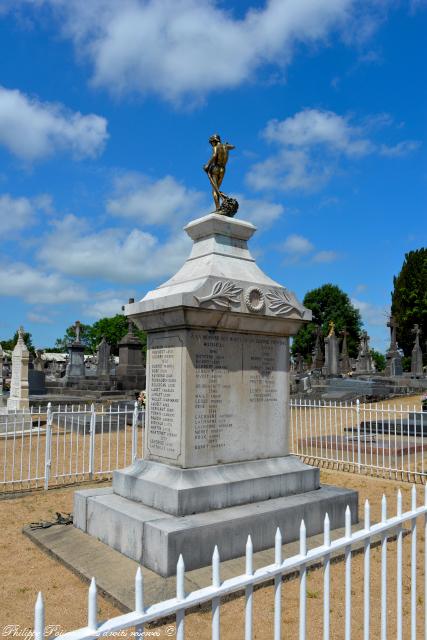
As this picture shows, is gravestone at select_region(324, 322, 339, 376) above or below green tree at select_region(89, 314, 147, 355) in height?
below

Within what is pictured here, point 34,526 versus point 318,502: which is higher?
point 318,502

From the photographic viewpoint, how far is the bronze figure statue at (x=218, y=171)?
6.50m

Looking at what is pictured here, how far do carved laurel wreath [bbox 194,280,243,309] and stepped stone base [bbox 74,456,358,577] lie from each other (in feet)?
5.88

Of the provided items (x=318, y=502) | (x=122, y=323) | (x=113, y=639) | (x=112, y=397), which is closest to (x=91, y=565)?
(x=113, y=639)

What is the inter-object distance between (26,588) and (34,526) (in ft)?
5.27

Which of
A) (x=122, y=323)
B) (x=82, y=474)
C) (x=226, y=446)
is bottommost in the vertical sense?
(x=82, y=474)

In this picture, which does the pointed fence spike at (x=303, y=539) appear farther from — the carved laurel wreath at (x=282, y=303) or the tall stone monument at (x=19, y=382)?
the tall stone monument at (x=19, y=382)

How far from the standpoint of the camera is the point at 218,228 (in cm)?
621

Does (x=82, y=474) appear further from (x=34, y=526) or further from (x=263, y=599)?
(x=263, y=599)

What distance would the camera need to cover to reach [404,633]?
3645 millimetres

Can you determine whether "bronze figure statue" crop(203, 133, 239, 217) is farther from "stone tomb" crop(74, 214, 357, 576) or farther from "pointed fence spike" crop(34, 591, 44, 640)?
"pointed fence spike" crop(34, 591, 44, 640)

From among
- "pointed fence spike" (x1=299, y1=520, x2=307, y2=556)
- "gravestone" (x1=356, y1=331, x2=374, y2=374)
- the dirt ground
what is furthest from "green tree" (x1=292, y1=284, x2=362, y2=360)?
"pointed fence spike" (x1=299, y1=520, x2=307, y2=556)

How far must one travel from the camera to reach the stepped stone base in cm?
447

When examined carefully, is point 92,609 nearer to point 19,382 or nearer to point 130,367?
point 19,382
